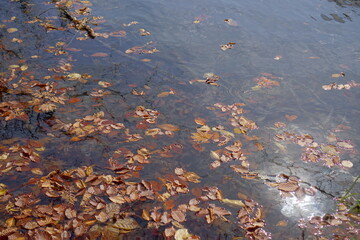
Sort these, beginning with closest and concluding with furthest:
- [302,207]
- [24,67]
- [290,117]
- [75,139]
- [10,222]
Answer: [10,222] → [302,207] → [75,139] → [290,117] → [24,67]

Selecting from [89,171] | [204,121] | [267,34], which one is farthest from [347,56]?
[89,171]

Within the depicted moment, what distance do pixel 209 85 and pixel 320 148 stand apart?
2386 millimetres

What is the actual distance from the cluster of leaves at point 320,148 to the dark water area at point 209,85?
6 cm

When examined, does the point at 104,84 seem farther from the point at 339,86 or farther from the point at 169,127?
the point at 339,86

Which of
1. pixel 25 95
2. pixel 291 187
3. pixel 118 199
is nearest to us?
pixel 118 199

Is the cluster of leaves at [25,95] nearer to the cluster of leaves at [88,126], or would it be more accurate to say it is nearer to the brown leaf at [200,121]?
the cluster of leaves at [88,126]

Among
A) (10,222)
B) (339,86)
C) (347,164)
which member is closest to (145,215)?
(10,222)

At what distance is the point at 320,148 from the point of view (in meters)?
4.86

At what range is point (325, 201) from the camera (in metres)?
3.99

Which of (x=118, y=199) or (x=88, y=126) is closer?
(x=118, y=199)

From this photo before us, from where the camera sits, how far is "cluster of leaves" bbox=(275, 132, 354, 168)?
15.2 ft

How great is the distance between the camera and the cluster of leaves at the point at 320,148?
463 centimetres

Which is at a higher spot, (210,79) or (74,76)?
(210,79)

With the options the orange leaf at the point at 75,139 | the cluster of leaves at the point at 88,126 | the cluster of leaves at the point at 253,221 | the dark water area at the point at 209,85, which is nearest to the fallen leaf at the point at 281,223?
the dark water area at the point at 209,85
